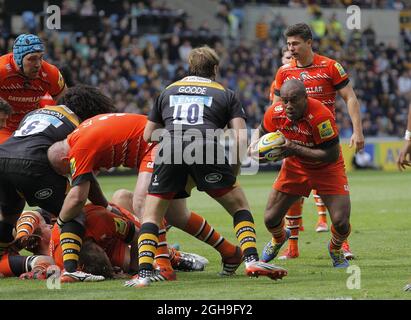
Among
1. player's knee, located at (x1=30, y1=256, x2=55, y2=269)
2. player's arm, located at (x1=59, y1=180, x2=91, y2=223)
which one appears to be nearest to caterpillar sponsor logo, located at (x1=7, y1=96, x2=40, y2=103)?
player's knee, located at (x1=30, y1=256, x2=55, y2=269)

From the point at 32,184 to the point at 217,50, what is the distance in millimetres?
24450

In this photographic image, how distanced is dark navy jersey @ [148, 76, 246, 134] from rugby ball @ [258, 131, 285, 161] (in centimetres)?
38

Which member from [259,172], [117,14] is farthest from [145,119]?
[117,14]

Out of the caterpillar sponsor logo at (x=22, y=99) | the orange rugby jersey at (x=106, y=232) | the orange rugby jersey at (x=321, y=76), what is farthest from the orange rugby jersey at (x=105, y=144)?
the caterpillar sponsor logo at (x=22, y=99)

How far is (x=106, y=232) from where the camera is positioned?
28.5 feet

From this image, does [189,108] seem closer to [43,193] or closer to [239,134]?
[239,134]

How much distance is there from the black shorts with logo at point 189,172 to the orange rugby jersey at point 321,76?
2.51m

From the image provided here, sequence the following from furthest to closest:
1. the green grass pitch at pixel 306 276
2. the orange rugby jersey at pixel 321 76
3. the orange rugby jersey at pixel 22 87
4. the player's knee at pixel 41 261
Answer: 1. the orange rugby jersey at pixel 22 87
2. the orange rugby jersey at pixel 321 76
3. the player's knee at pixel 41 261
4. the green grass pitch at pixel 306 276

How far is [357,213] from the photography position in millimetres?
16188

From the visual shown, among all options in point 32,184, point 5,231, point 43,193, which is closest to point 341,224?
point 43,193

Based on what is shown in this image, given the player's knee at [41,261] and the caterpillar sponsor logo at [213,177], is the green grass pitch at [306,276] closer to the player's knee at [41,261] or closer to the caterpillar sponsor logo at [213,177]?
the player's knee at [41,261]

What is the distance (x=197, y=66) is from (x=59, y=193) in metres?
1.77

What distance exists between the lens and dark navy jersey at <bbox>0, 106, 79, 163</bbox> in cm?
877

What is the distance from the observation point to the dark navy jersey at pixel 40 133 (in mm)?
8773
